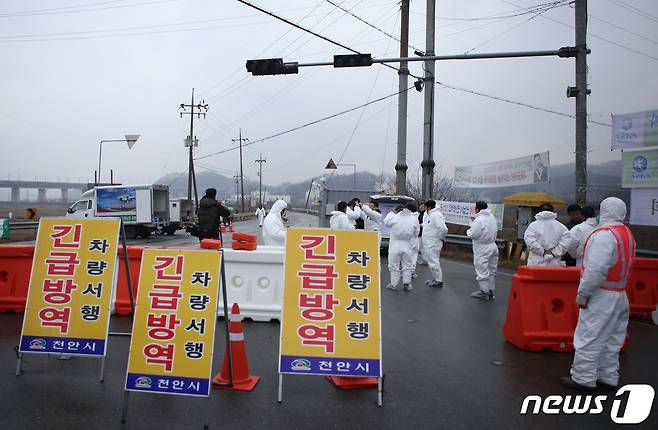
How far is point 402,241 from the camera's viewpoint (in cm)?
1016

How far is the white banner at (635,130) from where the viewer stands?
36.9ft

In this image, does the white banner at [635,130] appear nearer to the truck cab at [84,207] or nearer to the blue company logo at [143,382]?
the blue company logo at [143,382]

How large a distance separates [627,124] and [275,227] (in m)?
9.02

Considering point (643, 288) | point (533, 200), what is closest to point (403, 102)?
point (533, 200)

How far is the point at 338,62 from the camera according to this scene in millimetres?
12578

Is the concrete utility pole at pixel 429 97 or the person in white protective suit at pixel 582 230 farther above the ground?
the concrete utility pole at pixel 429 97

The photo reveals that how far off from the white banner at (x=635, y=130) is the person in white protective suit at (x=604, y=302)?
26.4 feet

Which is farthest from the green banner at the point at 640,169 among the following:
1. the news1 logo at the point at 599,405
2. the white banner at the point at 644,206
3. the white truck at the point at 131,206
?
the white truck at the point at 131,206

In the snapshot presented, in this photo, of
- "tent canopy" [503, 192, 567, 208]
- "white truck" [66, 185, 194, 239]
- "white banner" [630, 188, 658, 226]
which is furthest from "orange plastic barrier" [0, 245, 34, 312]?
"white truck" [66, 185, 194, 239]

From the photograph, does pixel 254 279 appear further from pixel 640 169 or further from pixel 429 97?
pixel 429 97

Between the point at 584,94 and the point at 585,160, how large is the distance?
1629 mm

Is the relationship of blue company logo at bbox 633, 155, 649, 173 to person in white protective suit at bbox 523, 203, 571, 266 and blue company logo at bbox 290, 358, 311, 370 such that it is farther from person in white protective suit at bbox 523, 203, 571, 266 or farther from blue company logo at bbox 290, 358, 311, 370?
blue company logo at bbox 290, 358, 311, 370

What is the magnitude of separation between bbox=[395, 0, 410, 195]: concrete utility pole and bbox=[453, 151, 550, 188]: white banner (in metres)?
3.10

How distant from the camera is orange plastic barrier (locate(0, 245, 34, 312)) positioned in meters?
7.57
